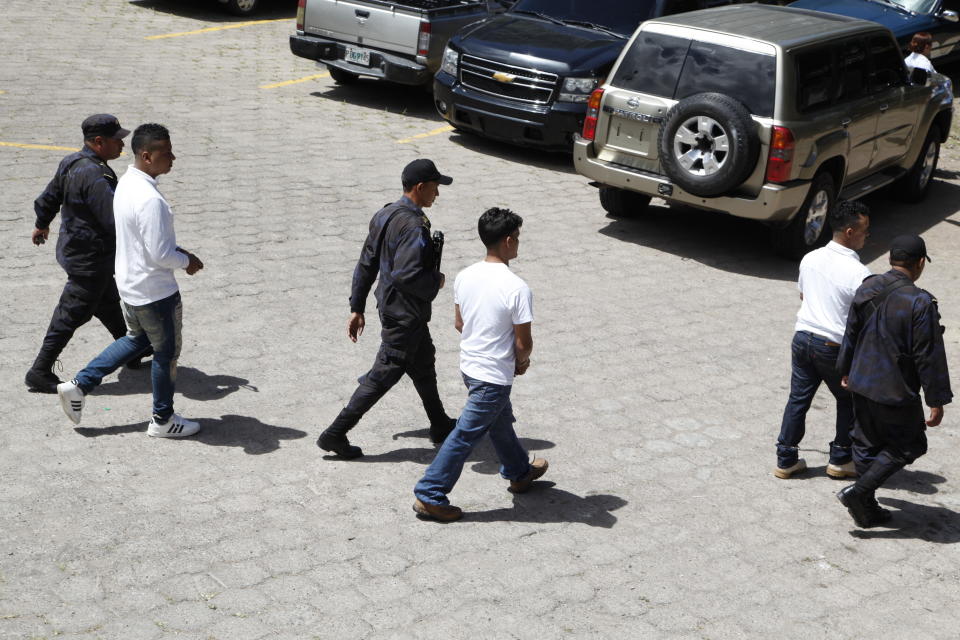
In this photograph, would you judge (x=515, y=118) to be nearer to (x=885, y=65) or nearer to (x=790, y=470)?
(x=885, y=65)

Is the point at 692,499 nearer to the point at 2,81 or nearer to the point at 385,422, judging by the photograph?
the point at 385,422

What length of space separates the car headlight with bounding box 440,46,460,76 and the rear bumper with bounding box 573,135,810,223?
2714 mm

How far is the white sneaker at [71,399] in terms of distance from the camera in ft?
20.7

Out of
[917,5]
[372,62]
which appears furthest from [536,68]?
[917,5]

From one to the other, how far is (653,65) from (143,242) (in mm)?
5602

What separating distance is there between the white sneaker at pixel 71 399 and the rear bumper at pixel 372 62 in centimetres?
815

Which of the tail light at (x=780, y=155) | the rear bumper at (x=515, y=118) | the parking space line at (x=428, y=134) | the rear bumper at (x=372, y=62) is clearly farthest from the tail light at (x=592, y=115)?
the rear bumper at (x=372, y=62)

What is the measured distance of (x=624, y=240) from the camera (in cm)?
1058

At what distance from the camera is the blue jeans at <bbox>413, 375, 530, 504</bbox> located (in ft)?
18.6

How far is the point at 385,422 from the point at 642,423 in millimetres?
1605

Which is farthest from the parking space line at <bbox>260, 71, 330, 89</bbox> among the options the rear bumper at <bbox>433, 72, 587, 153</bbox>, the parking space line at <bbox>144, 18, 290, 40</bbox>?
the rear bumper at <bbox>433, 72, 587, 153</bbox>

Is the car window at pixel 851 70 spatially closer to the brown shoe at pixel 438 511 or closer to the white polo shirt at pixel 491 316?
the white polo shirt at pixel 491 316

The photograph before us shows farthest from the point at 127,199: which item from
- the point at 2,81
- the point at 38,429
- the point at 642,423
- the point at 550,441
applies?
the point at 2,81

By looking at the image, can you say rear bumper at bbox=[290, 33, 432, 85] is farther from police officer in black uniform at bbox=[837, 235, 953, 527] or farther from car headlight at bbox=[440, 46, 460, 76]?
police officer in black uniform at bbox=[837, 235, 953, 527]
